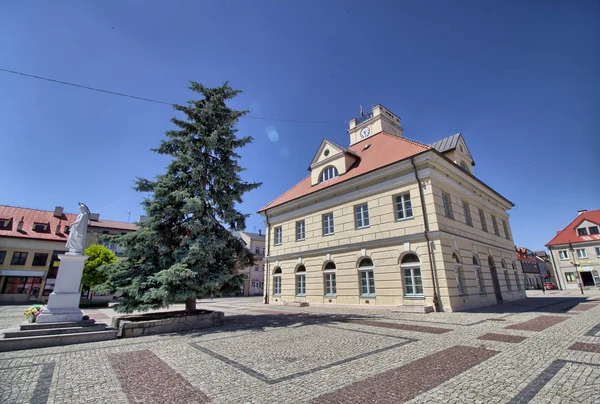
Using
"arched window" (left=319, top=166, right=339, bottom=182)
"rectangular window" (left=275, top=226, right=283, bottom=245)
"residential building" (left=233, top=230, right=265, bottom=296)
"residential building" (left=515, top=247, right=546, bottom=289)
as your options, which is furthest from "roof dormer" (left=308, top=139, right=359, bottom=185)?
"residential building" (left=515, top=247, right=546, bottom=289)

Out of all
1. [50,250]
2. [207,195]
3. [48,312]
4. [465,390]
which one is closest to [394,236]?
[207,195]

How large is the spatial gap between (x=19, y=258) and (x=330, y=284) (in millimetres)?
36350

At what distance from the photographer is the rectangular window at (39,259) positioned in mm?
31384

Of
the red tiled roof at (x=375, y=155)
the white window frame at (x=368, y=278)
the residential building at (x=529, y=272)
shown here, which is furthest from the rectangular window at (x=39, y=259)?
the residential building at (x=529, y=272)

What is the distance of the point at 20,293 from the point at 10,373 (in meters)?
36.4

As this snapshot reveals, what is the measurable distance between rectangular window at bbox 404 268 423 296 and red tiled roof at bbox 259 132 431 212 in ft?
20.9

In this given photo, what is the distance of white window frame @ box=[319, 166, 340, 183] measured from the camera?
20594mm

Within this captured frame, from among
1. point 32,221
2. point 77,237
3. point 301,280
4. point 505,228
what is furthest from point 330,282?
point 32,221

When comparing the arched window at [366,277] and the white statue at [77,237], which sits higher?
the white statue at [77,237]

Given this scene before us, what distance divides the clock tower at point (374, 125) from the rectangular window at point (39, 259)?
3779 centimetres

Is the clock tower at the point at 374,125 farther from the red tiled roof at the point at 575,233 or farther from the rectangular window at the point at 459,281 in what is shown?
the red tiled roof at the point at 575,233

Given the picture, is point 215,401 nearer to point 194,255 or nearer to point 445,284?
point 194,255

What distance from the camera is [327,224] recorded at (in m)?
Answer: 20.0

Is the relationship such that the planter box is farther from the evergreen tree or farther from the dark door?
the dark door
